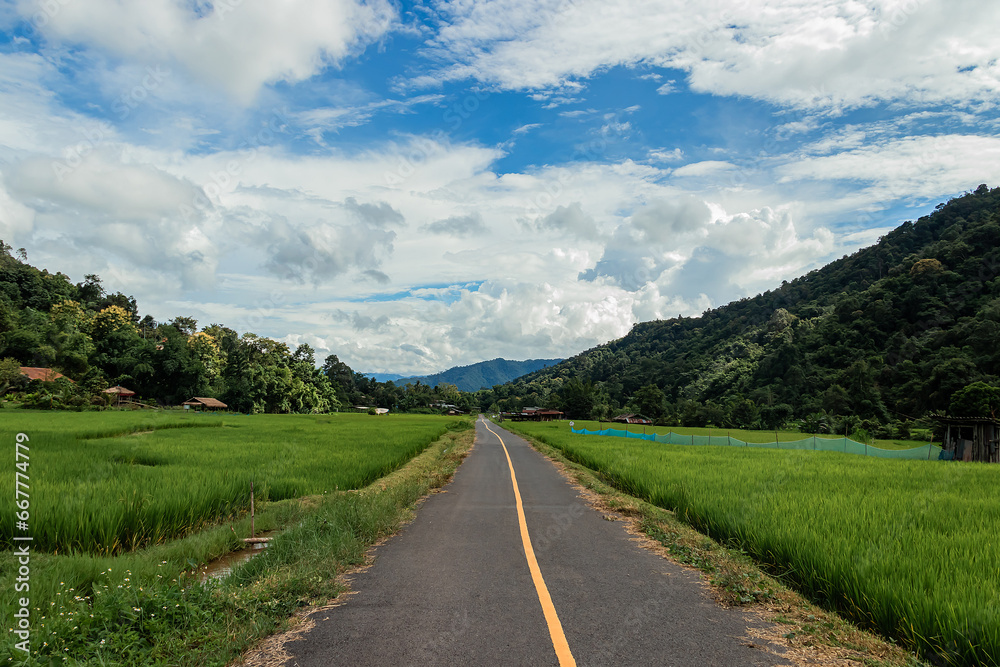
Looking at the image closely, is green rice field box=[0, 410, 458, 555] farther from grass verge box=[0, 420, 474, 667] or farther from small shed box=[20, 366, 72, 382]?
small shed box=[20, 366, 72, 382]

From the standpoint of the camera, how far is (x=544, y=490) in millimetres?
14469

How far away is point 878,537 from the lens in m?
6.50

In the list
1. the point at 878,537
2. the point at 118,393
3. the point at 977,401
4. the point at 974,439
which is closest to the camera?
the point at 878,537

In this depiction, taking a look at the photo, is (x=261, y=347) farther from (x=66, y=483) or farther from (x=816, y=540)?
(x=816, y=540)

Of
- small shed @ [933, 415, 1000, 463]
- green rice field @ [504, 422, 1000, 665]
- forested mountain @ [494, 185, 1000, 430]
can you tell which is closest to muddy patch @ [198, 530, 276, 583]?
green rice field @ [504, 422, 1000, 665]

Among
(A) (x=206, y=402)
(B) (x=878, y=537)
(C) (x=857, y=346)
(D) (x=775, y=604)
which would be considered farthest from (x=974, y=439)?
(A) (x=206, y=402)

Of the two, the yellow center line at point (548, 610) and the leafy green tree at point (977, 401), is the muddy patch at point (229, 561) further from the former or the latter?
the leafy green tree at point (977, 401)

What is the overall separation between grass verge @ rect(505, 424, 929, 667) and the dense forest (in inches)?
2710

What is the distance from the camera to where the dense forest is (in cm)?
6412

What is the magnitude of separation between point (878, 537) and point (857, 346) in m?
82.5

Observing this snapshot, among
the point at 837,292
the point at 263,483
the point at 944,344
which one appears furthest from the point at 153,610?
the point at 837,292

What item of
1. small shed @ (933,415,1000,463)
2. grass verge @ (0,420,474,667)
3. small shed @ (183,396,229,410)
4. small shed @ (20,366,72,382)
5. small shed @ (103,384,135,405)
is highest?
small shed @ (20,366,72,382)

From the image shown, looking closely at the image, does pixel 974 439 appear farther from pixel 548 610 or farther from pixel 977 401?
pixel 548 610

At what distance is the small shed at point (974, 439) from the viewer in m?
23.5
